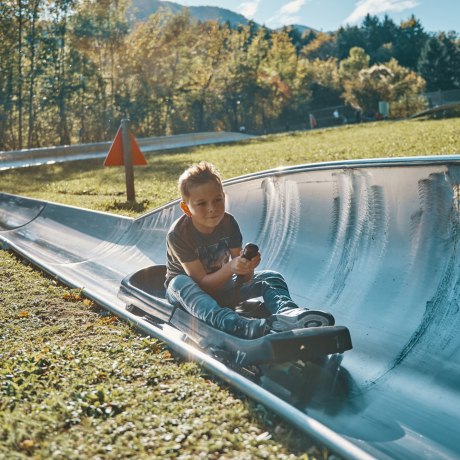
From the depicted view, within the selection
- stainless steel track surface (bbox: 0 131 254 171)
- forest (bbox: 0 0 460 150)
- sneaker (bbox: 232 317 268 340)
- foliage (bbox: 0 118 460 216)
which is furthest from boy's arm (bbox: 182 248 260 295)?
forest (bbox: 0 0 460 150)

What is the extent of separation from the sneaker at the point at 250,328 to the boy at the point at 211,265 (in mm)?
30

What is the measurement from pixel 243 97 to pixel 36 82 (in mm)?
20995

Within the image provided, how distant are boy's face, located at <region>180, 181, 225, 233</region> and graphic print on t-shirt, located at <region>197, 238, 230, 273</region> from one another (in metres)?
0.17

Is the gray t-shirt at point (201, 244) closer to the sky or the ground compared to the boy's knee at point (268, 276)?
closer to the sky

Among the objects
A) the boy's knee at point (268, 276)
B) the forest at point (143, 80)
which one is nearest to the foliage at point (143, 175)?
the boy's knee at point (268, 276)

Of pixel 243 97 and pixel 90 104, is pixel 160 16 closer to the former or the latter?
pixel 90 104

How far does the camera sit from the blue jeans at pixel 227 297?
3.88 m

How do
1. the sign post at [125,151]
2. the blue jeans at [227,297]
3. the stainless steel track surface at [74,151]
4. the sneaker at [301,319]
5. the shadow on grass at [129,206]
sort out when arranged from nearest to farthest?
the sneaker at [301,319] → the blue jeans at [227,297] → the sign post at [125,151] → the shadow on grass at [129,206] → the stainless steel track surface at [74,151]

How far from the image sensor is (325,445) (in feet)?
8.60

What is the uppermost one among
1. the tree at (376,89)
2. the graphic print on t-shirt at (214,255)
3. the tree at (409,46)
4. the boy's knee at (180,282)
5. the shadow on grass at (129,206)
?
the tree at (409,46)

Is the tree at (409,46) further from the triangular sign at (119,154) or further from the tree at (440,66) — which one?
the triangular sign at (119,154)

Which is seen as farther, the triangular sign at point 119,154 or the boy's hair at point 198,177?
the triangular sign at point 119,154

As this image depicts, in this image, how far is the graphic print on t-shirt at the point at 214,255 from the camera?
14.2ft

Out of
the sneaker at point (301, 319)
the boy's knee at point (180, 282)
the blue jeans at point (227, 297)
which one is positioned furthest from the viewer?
the boy's knee at point (180, 282)
